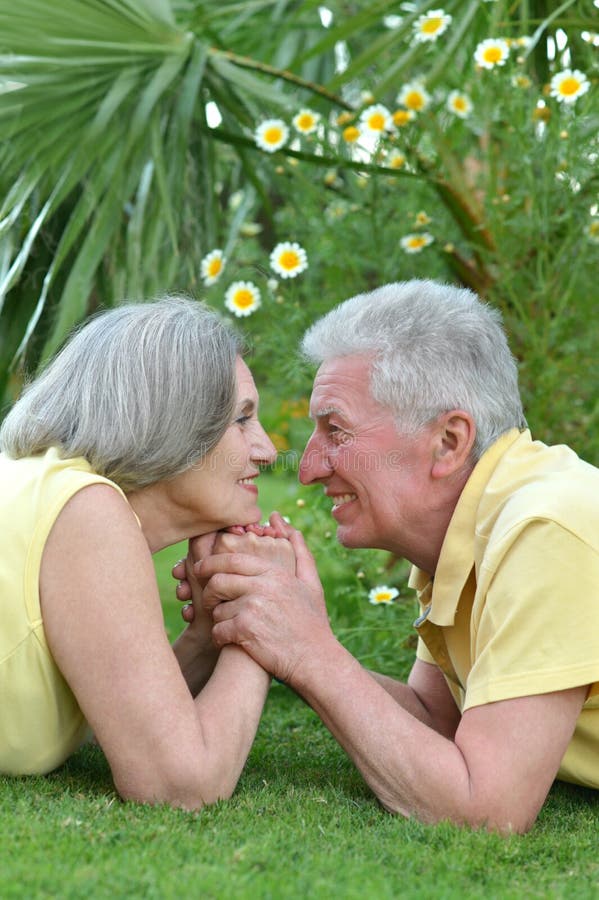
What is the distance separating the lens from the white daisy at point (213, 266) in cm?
443

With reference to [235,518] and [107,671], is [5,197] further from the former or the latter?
[107,671]

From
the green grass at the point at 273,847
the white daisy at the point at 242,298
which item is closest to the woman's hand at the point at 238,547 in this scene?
the green grass at the point at 273,847

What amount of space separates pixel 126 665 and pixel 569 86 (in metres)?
2.77

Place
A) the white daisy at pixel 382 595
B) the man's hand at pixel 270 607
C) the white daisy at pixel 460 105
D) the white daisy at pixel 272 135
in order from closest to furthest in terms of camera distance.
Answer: the man's hand at pixel 270 607, the white daisy at pixel 382 595, the white daisy at pixel 272 135, the white daisy at pixel 460 105

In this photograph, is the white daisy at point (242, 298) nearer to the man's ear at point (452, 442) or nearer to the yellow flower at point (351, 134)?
the yellow flower at point (351, 134)

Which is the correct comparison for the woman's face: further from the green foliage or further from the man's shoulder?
the green foliage

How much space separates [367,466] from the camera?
295 centimetres

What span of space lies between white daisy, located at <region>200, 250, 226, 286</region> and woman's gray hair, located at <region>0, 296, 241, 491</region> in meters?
1.50

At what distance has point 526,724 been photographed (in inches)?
95.0

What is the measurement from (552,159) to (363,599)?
1.78 metres

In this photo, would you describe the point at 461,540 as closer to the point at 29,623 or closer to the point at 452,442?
the point at 452,442

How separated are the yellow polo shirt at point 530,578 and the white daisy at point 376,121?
1.95m

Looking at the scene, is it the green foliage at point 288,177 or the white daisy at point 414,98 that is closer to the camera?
the green foliage at point 288,177

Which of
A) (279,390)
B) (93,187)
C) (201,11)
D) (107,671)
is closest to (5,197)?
(93,187)
